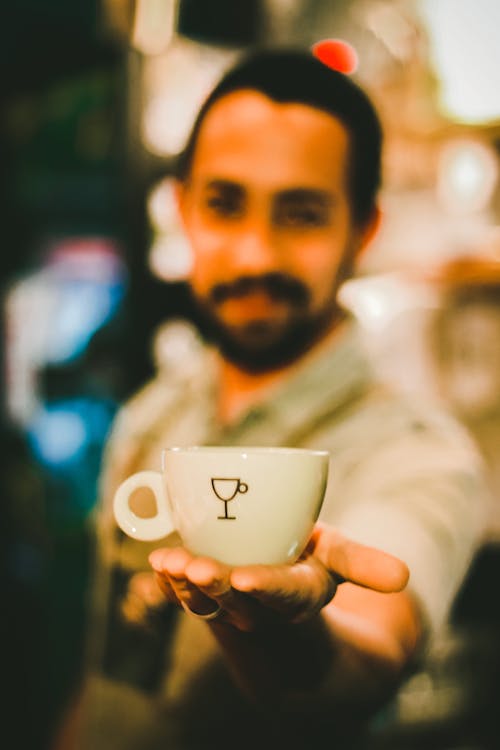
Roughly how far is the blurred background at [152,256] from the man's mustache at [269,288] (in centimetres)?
79

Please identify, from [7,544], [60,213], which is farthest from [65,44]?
[7,544]

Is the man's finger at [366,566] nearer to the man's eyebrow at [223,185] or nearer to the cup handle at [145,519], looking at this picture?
the cup handle at [145,519]

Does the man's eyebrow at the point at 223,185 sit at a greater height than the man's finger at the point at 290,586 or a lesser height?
greater

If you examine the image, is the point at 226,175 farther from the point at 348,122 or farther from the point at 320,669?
the point at 320,669

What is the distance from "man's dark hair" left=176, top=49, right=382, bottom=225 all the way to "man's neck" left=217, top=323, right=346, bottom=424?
20cm

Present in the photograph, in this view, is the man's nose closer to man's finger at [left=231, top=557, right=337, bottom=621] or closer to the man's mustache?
the man's mustache

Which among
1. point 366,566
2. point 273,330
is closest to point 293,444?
point 273,330

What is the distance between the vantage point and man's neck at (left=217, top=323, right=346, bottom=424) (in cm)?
106

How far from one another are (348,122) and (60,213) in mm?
2711

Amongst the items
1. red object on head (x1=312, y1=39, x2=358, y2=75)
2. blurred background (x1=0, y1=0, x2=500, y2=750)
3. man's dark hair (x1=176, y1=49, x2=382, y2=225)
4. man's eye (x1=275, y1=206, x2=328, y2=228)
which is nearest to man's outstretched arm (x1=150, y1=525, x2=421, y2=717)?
man's eye (x1=275, y1=206, x2=328, y2=228)

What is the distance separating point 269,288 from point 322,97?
0.75 feet

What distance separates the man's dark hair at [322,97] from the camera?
0.87 meters

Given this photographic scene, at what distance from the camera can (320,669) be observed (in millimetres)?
612

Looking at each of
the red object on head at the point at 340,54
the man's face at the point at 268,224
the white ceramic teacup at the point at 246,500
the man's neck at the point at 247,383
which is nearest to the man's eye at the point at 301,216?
the man's face at the point at 268,224
